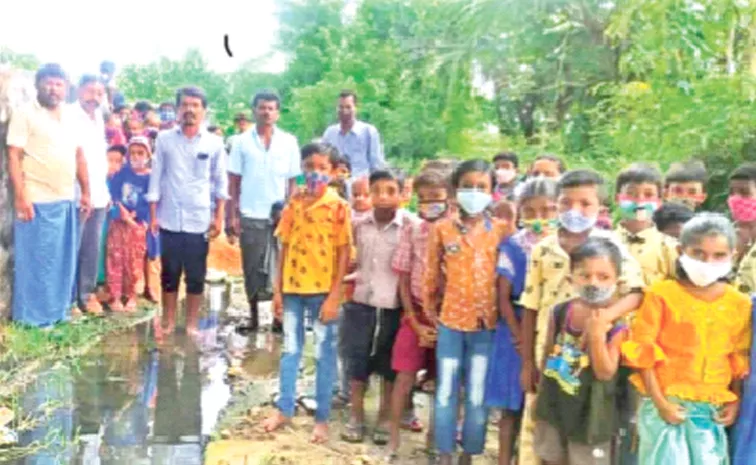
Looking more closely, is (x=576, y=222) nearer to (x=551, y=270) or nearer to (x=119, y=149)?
(x=551, y=270)


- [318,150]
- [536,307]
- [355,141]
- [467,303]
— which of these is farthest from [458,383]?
[355,141]

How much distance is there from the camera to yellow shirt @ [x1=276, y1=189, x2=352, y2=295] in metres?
4.89

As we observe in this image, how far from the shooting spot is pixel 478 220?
4324mm

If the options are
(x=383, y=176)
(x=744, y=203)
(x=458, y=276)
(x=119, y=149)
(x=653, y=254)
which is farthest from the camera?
(x=119, y=149)

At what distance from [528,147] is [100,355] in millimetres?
10804

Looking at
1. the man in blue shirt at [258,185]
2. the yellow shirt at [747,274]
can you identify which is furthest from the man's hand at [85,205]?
the yellow shirt at [747,274]

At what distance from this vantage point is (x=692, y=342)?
11.2 feet

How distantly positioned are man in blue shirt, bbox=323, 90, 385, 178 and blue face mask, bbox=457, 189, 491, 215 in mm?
3788

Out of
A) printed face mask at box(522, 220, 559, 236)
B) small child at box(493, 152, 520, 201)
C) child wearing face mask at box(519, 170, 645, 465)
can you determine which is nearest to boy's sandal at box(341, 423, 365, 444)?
Answer: child wearing face mask at box(519, 170, 645, 465)

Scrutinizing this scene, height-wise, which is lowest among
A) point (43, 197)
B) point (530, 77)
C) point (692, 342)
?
Answer: point (692, 342)

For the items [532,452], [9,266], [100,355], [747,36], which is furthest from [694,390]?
[747,36]

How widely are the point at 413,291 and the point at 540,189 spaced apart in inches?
35.6

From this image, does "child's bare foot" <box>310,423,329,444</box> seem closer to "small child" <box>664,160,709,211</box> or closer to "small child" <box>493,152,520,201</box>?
"small child" <box>493,152,520,201</box>

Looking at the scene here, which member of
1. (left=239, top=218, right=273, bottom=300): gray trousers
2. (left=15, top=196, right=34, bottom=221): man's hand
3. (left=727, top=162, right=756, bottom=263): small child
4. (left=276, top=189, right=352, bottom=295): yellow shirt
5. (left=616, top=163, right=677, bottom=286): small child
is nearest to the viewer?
(left=616, top=163, right=677, bottom=286): small child
